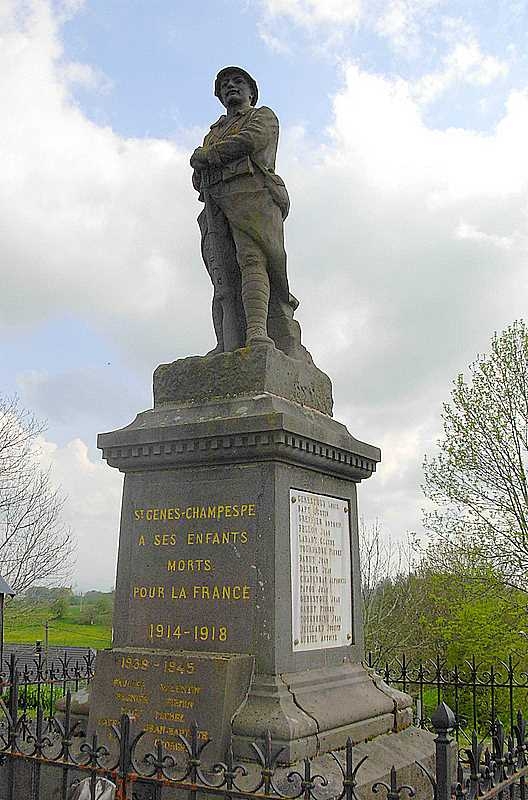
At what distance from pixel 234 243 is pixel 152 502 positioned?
2.14 m

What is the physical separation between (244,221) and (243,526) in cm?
233

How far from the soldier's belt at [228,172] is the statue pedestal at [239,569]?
4.46 ft

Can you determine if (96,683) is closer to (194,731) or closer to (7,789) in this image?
(7,789)

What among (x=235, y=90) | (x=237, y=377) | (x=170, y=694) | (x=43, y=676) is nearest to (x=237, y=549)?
(x=170, y=694)

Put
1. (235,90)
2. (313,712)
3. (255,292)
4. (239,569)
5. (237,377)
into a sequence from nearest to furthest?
(313,712)
(239,569)
(237,377)
(255,292)
(235,90)

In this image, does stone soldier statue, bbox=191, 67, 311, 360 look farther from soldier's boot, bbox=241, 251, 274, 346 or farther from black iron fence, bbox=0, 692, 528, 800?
black iron fence, bbox=0, 692, 528, 800

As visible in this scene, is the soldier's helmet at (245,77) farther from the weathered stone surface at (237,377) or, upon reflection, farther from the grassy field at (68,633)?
the grassy field at (68,633)

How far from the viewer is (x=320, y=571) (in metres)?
5.53

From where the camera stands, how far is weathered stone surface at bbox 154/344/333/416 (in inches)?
220

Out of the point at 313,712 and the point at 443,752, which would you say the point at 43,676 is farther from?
the point at 443,752

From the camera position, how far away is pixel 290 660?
16.4 feet

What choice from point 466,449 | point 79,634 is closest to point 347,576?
point 466,449

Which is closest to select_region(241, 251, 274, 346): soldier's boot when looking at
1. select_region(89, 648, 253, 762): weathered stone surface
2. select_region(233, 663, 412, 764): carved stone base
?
select_region(89, 648, 253, 762): weathered stone surface

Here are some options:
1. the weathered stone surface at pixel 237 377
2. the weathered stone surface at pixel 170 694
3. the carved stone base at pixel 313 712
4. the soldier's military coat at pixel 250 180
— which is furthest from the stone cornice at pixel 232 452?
the soldier's military coat at pixel 250 180
